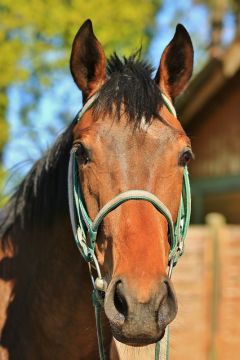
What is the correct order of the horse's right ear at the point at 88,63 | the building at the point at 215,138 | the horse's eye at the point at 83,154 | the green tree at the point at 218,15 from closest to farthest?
the horse's eye at the point at 83,154 → the horse's right ear at the point at 88,63 → the building at the point at 215,138 → the green tree at the point at 218,15

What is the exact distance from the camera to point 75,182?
3.09 metres

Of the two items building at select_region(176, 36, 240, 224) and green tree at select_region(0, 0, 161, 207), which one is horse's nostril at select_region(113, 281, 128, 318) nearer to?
building at select_region(176, 36, 240, 224)

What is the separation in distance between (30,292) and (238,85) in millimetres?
7886

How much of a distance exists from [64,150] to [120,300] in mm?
1051

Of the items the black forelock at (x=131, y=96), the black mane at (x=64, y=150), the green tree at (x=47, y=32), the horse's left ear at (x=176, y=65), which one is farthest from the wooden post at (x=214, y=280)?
the green tree at (x=47, y=32)

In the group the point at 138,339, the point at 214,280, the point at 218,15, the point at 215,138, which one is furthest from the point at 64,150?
the point at 218,15

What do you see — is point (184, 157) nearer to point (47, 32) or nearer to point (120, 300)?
point (120, 300)

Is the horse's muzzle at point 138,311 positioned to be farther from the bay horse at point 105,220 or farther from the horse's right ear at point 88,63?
the horse's right ear at point 88,63

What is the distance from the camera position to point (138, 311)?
252cm

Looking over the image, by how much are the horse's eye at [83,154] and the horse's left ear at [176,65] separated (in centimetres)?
55

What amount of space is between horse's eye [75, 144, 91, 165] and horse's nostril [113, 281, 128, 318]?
62cm

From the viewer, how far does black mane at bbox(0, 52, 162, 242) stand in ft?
10.0

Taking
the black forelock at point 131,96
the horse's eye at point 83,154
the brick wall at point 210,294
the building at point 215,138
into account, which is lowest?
the brick wall at point 210,294

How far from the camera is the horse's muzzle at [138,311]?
8.27 feet
